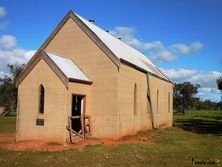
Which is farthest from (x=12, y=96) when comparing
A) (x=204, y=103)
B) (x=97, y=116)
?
(x=204, y=103)

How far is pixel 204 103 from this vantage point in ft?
582

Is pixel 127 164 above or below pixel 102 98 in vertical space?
below

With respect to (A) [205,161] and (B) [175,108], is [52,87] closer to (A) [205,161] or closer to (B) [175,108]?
(A) [205,161]

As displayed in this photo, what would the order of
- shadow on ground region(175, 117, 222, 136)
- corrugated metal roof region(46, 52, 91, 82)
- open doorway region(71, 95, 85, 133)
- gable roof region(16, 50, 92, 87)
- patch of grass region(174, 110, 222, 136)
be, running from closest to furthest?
gable roof region(16, 50, 92, 87) < corrugated metal roof region(46, 52, 91, 82) < open doorway region(71, 95, 85, 133) < shadow on ground region(175, 117, 222, 136) < patch of grass region(174, 110, 222, 136)

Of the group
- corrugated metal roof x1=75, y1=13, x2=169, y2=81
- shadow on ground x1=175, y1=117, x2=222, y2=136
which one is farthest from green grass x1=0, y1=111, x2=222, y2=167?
shadow on ground x1=175, y1=117, x2=222, y2=136

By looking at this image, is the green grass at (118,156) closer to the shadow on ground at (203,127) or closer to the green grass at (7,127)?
the green grass at (7,127)

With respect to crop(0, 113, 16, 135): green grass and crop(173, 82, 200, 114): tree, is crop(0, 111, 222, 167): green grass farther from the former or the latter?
crop(173, 82, 200, 114): tree

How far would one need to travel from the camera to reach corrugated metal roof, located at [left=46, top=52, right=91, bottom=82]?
21.1 metres

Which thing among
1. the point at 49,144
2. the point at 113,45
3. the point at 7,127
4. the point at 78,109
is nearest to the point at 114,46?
the point at 113,45

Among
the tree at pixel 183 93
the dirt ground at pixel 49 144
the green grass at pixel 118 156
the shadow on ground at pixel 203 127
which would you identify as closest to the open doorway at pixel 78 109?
the dirt ground at pixel 49 144

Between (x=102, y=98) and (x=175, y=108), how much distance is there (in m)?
97.3

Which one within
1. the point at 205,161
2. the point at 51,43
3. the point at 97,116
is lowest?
the point at 205,161

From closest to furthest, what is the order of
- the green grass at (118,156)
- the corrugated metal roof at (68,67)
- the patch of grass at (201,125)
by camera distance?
1. the green grass at (118,156)
2. the corrugated metal roof at (68,67)
3. the patch of grass at (201,125)

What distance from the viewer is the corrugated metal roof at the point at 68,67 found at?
21.1 m
